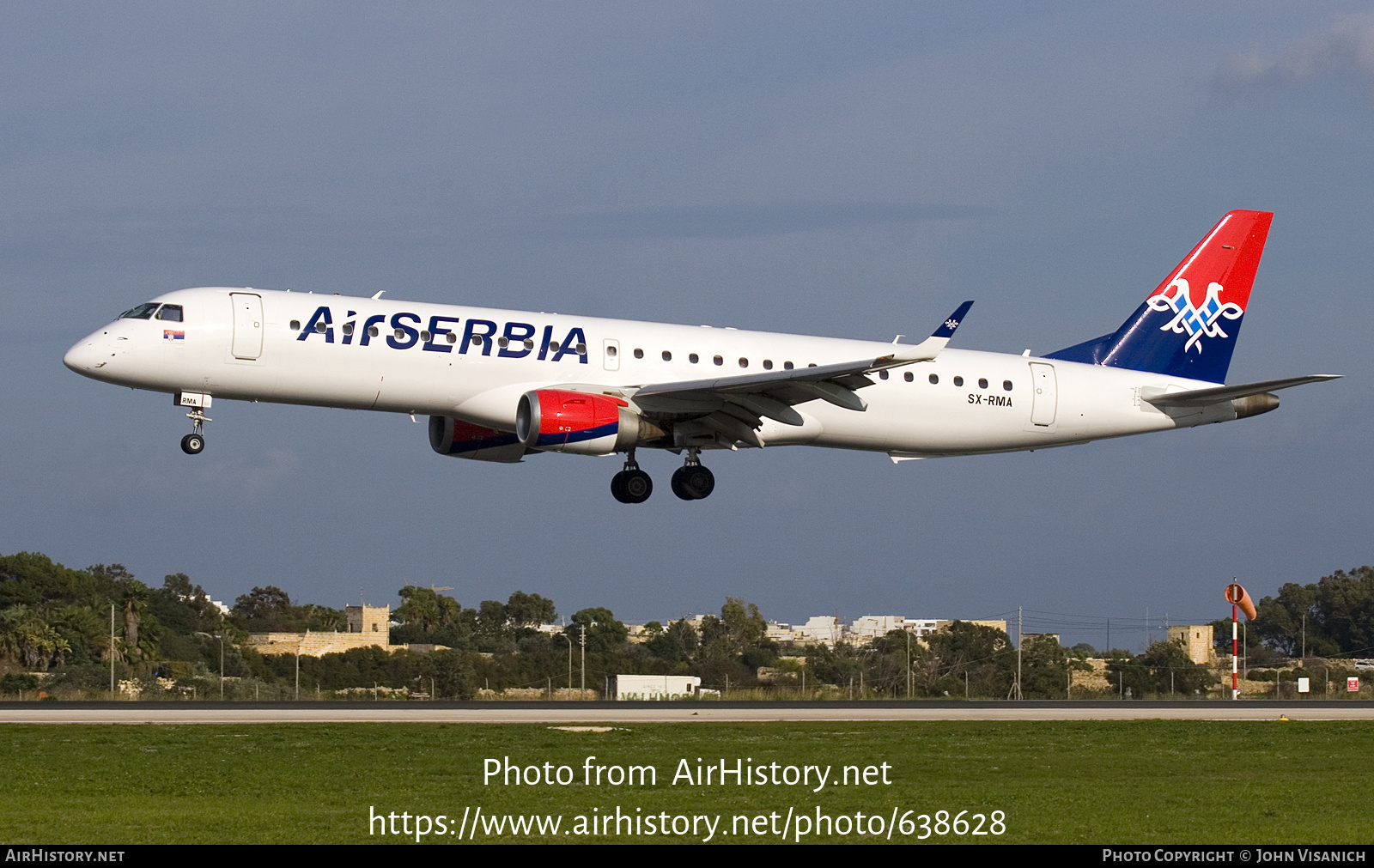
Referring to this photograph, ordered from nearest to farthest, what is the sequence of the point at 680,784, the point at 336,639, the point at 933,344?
the point at 680,784 → the point at 933,344 → the point at 336,639

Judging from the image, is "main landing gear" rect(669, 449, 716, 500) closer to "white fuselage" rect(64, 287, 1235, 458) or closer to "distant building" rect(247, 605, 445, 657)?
"white fuselage" rect(64, 287, 1235, 458)

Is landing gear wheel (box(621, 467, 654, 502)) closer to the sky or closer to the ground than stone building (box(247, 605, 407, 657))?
closer to the sky

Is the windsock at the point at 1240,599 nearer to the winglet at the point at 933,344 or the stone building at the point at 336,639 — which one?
the winglet at the point at 933,344

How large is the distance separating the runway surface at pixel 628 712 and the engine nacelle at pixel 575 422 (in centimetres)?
552

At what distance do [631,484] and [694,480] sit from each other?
1.61 m

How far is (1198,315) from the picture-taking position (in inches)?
1817

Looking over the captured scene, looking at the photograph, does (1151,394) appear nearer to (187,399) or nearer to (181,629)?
(187,399)

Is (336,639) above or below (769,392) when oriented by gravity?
below

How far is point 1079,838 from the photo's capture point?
713 inches

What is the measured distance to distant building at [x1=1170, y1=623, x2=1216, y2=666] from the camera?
281 feet

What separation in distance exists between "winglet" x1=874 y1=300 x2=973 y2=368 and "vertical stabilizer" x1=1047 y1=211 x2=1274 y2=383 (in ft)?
36.2

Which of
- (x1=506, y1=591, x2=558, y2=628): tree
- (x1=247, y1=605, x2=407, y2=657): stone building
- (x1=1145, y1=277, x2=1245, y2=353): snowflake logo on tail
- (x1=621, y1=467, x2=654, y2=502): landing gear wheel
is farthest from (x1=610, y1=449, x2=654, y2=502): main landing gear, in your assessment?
(x1=506, y1=591, x2=558, y2=628): tree

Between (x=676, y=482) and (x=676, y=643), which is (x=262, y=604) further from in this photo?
(x=676, y=482)

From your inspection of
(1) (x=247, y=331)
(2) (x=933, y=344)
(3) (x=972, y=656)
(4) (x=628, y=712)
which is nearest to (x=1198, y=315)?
(2) (x=933, y=344)
